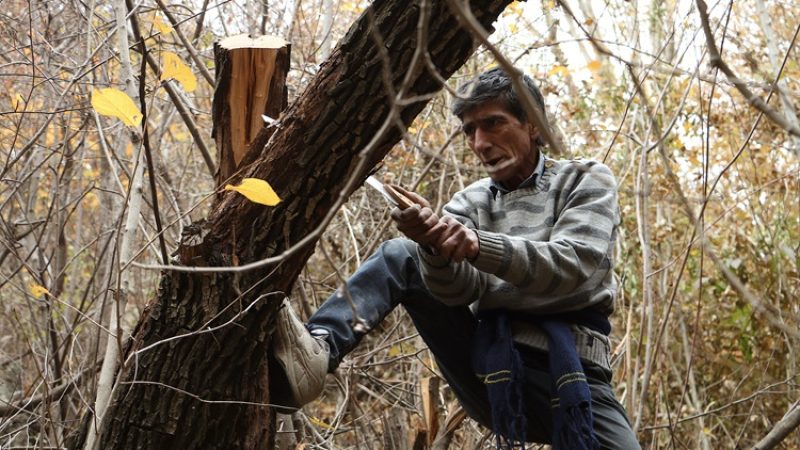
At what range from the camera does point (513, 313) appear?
2609 mm

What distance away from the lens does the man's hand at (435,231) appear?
2.16 m

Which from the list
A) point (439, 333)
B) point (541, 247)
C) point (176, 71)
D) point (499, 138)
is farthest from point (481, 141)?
point (176, 71)

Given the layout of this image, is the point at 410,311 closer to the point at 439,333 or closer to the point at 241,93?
the point at 439,333

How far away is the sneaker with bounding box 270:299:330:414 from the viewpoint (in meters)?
2.34

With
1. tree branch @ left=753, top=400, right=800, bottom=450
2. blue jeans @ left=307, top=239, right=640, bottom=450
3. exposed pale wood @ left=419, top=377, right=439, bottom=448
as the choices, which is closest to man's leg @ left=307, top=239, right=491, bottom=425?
blue jeans @ left=307, top=239, right=640, bottom=450

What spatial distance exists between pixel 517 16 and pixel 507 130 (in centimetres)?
267

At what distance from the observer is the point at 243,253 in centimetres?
223

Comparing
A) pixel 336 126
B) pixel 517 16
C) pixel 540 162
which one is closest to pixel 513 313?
pixel 540 162

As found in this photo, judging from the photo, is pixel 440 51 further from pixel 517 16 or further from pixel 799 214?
pixel 799 214

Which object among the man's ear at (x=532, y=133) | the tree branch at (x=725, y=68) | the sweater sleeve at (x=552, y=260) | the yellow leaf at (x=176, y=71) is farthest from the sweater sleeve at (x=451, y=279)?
the tree branch at (x=725, y=68)

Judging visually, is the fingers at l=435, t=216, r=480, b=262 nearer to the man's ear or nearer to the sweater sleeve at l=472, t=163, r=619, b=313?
the sweater sleeve at l=472, t=163, r=619, b=313

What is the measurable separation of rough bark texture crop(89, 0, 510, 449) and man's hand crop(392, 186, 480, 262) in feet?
0.57

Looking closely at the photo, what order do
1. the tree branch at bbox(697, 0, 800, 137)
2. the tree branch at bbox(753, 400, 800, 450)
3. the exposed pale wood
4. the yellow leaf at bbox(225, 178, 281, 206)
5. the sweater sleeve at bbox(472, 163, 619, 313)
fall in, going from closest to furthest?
the tree branch at bbox(697, 0, 800, 137), the yellow leaf at bbox(225, 178, 281, 206), the sweater sleeve at bbox(472, 163, 619, 313), the tree branch at bbox(753, 400, 800, 450), the exposed pale wood

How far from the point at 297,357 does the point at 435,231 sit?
521 mm
